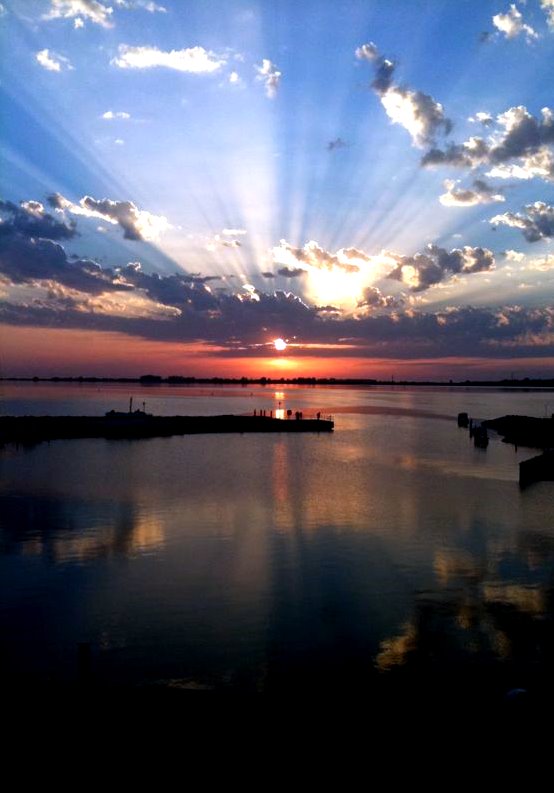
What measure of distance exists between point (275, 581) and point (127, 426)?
6564 centimetres

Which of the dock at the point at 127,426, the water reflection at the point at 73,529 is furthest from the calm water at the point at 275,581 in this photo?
the dock at the point at 127,426

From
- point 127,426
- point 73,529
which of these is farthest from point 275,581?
point 127,426

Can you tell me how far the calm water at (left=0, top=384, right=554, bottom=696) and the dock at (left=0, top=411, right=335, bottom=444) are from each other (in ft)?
94.8

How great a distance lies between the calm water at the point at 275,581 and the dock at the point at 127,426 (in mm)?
28892

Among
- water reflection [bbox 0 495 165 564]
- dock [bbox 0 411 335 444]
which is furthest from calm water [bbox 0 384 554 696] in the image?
dock [bbox 0 411 335 444]

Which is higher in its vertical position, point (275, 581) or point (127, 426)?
point (127, 426)

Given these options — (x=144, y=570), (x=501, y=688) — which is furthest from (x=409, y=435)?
(x=501, y=688)

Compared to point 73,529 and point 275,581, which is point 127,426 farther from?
point 275,581

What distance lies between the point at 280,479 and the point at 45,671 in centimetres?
3405

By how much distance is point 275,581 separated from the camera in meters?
22.5

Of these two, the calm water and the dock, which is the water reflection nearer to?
the calm water

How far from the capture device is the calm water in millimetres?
15422

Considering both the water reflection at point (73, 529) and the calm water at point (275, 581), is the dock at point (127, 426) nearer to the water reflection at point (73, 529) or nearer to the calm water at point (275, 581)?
the calm water at point (275, 581)

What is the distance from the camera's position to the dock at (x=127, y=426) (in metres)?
76.4
